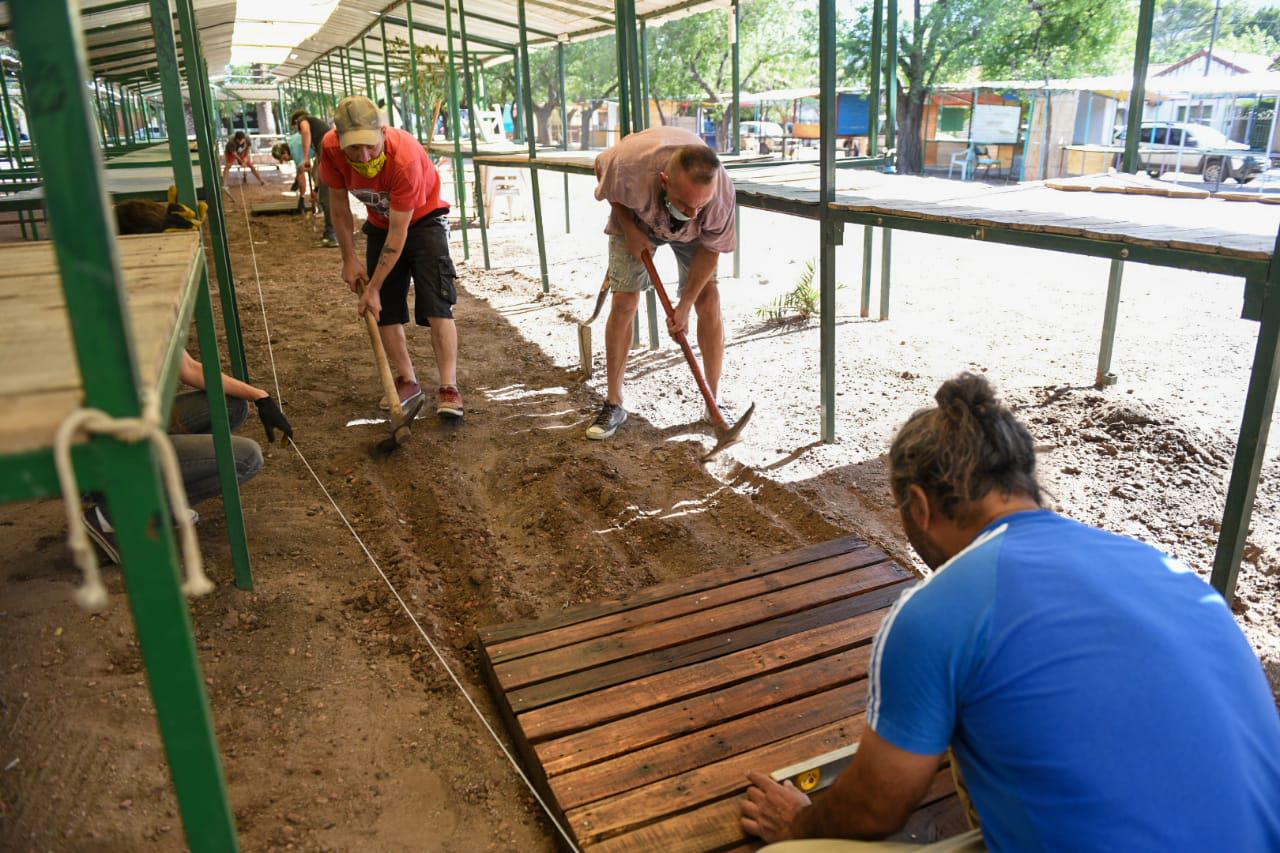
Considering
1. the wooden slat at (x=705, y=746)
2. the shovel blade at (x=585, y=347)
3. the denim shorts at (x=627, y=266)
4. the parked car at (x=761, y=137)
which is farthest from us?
the parked car at (x=761, y=137)

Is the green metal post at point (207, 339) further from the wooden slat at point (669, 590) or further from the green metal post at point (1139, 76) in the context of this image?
the green metal post at point (1139, 76)

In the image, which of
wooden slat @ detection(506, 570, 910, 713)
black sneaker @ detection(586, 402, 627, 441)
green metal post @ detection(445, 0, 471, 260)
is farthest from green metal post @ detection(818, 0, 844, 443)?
green metal post @ detection(445, 0, 471, 260)

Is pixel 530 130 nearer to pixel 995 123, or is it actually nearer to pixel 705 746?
pixel 705 746

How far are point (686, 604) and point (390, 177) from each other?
2.73 m

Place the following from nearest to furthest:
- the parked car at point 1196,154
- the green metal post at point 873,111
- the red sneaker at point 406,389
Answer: the red sneaker at point 406,389, the green metal post at point 873,111, the parked car at point 1196,154

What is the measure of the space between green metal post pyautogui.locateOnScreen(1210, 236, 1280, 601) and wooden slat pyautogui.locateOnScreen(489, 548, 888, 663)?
3.52ft

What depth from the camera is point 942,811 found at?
2113 mm

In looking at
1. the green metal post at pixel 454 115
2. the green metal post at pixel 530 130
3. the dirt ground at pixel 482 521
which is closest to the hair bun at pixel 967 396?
the dirt ground at pixel 482 521

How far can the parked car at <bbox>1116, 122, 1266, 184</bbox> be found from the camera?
1828 cm

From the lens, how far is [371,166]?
14.6 ft

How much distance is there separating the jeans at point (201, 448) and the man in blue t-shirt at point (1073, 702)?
2719 mm

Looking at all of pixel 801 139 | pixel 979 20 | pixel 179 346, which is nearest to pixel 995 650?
pixel 179 346

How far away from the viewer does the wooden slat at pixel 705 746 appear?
226cm

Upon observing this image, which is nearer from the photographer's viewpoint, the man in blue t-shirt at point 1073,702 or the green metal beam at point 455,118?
the man in blue t-shirt at point 1073,702
